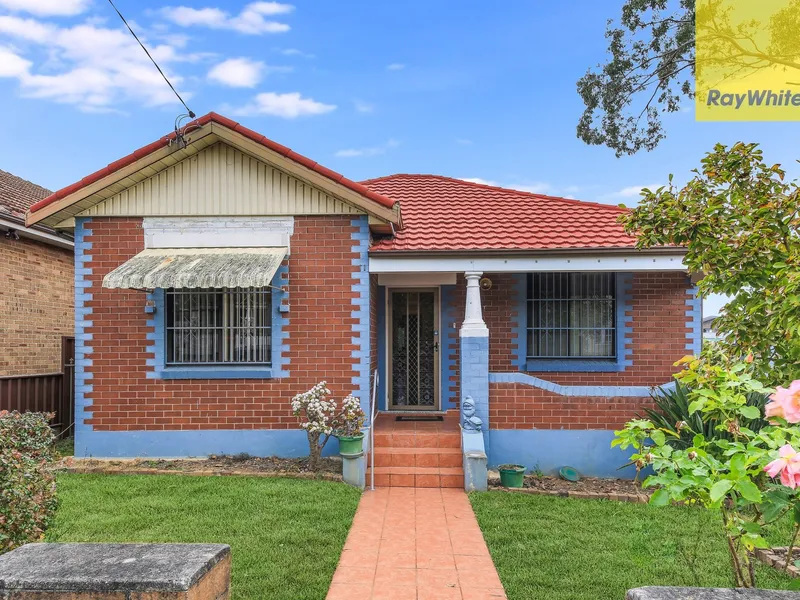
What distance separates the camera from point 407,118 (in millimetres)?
23125

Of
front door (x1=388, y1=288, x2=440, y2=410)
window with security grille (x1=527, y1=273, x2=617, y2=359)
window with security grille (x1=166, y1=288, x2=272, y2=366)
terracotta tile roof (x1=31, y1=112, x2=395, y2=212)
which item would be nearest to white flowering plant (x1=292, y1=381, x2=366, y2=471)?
window with security grille (x1=166, y1=288, x2=272, y2=366)

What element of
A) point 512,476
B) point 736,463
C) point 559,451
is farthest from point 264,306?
point 736,463

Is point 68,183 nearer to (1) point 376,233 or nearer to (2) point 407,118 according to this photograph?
(1) point 376,233

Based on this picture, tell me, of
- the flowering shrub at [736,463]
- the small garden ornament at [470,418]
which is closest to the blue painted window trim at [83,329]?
the small garden ornament at [470,418]

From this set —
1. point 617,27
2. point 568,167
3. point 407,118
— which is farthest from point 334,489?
point 407,118

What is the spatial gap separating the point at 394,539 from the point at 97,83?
16.1 m

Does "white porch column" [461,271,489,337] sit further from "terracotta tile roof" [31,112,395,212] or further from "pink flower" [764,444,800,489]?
"pink flower" [764,444,800,489]

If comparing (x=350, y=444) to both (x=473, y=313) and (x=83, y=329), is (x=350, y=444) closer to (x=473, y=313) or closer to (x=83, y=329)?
(x=473, y=313)

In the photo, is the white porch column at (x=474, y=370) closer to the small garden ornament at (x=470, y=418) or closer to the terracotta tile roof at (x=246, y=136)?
the small garden ornament at (x=470, y=418)

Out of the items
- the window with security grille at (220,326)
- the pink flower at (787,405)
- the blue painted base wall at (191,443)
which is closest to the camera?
the pink flower at (787,405)

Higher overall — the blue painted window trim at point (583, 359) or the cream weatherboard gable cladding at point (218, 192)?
the cream weatherboard gable cladding at point (218, 192)

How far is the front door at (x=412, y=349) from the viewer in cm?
1159

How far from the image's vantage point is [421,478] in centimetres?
848

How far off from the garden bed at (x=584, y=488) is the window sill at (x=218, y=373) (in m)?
4.25
